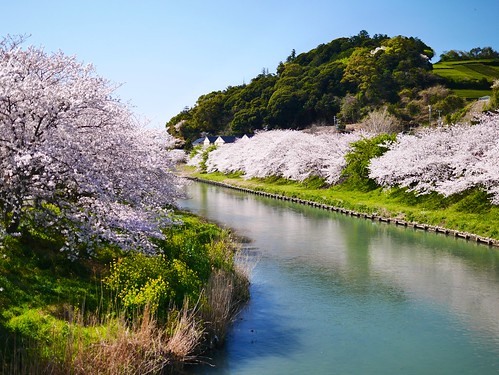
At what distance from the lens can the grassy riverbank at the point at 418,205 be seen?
104ft

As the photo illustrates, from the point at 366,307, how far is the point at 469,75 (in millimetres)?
111895

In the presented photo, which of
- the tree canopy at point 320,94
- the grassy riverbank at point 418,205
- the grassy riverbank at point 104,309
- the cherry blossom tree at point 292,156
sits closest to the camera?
the grassy riverbank at point 104,309

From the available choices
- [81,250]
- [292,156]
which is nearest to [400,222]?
[81,250]

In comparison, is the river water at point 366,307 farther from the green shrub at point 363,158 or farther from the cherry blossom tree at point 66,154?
the green shrub at point 363,158

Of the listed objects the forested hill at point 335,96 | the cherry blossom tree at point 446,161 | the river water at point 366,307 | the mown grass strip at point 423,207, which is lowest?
the river water at point 366,307

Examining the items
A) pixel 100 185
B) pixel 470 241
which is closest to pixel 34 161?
pixel 100 185

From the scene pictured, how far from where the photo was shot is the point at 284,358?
14406 mm

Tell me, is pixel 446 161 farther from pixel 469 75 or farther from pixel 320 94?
pixel 469 75

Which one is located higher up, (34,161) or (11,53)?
(11,53)

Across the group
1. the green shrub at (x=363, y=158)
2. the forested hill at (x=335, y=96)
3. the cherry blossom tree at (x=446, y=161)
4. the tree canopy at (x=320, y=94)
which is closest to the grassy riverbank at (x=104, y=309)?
the cherry blossom tree at (x=446, y=161)

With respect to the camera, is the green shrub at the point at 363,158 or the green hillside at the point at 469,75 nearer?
the green shrub at the point at 363,158

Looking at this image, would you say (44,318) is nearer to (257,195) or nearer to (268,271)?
(268,271)

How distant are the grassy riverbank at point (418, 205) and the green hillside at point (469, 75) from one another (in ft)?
194

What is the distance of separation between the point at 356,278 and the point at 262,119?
93.5 metres
